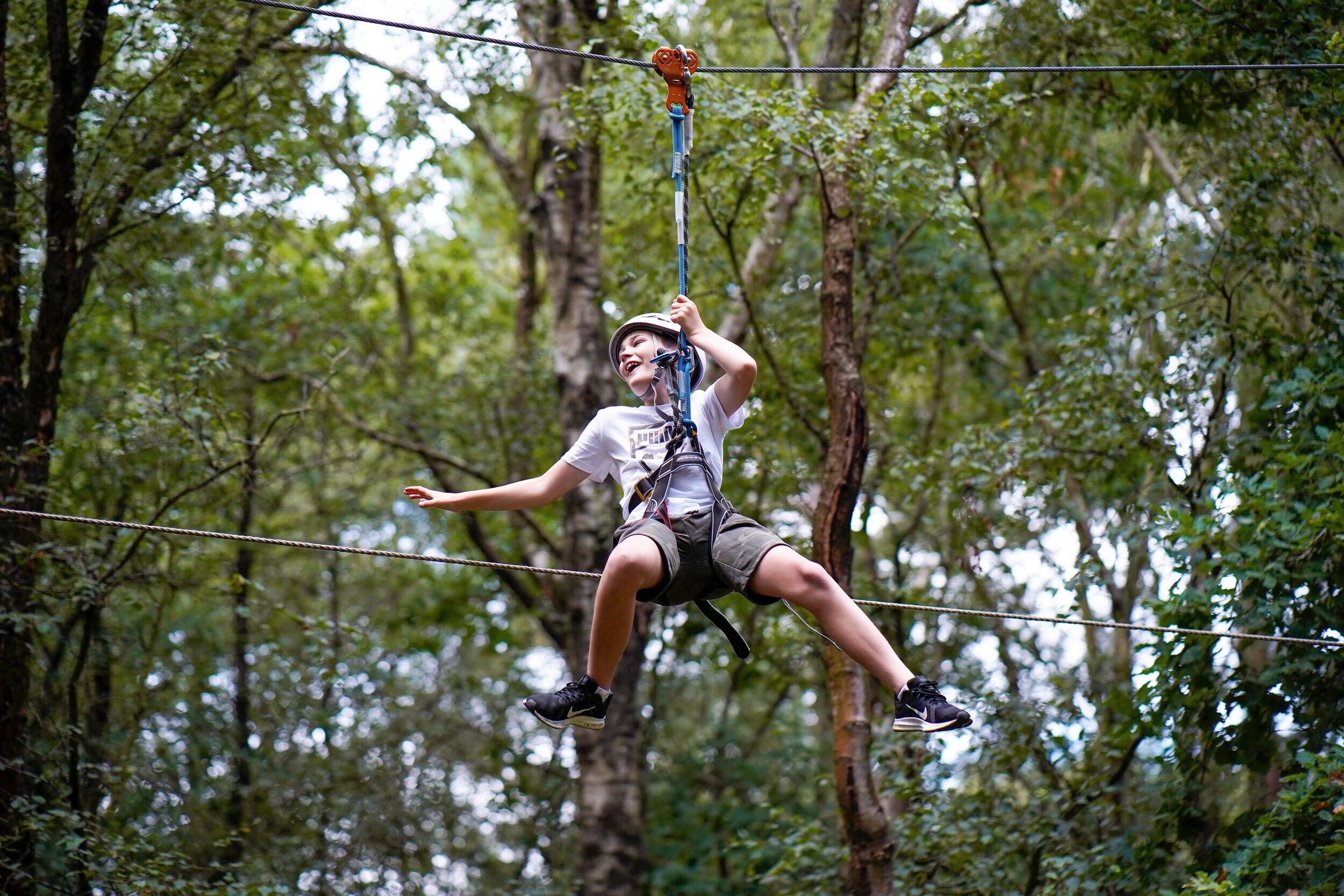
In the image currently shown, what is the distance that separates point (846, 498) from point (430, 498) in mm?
2118

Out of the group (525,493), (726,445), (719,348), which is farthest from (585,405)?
(719,348)

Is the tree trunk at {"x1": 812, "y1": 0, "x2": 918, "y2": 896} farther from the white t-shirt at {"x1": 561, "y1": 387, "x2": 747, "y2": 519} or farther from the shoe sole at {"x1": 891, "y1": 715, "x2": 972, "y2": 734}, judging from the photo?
the shoe sole at {"x1": 891, "y1": 715, "x2": 972, "y2": 734}

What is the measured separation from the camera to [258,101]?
7.14 meters

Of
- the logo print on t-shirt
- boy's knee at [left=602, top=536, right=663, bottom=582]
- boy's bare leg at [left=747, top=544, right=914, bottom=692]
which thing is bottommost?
boy's bare leg at [left=747, top=544, right=914, bottom=692]

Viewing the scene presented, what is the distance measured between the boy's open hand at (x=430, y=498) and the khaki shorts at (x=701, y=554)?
555 millimetres

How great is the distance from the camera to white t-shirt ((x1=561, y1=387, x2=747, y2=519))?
3627mm

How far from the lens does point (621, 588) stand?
3.36 metres

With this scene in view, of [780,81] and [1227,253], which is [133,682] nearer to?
[780,81]

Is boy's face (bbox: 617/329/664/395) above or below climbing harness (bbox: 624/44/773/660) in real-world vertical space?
above

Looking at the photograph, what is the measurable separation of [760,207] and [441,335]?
4.99 metres

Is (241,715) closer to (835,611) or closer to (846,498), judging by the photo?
(846,498)

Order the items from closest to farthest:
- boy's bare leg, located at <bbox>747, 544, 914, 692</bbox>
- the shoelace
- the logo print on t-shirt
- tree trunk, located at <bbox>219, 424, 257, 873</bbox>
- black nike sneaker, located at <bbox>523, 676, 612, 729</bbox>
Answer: the shoelace → boy's bare leg, located at <bbox>747, 544, 914, 692</bbox> → black nike sneaker, located at <bbox>523, 676, 612, 729</bbox> → the logo print on t-shirt → tree trunk, located at <bbox>219, 424, 257, 873</bbox>

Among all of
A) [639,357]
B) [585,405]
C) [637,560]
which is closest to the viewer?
[637,560]

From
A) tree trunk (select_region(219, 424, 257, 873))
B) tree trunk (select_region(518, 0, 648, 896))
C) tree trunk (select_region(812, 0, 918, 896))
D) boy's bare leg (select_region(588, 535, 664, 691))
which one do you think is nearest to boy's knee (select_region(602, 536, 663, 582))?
boy's bare leg (select_region(588, 535, 664, 691))
